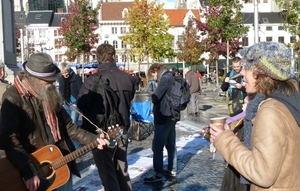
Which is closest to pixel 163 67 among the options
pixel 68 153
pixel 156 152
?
pixel 156 152

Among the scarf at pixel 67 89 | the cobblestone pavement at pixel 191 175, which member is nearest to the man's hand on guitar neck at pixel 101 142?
the cobblestone pavement at pixel 191 175

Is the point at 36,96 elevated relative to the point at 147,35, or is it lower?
lower

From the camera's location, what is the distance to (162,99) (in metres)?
8.05

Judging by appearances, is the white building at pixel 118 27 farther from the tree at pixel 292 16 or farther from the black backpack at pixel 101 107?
the black backpack at pixel 101 107

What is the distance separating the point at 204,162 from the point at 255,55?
6.59 metres

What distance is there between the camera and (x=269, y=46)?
3.17 m

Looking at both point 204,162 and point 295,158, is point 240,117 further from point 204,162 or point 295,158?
point 204,162

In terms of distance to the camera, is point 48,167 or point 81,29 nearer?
point 48,167

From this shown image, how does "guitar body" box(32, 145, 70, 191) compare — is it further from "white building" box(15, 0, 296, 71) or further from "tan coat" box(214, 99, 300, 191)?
"white building" box(15, 0, 296, 71)

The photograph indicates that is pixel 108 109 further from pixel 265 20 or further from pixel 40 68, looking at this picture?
pixel 265 20

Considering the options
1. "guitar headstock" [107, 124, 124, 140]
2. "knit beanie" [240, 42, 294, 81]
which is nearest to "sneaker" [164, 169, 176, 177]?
"guitar headstock" [107, 124, 124, 140]

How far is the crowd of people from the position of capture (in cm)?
292

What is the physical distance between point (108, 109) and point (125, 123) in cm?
35

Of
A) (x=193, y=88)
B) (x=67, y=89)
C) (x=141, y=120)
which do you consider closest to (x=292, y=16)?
(x=193, y=88)
